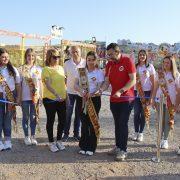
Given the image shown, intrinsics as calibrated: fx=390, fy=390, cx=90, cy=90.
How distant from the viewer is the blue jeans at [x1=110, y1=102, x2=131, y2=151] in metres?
6.25

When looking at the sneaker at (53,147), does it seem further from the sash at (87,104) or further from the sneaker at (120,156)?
the sneaker at (120,156)

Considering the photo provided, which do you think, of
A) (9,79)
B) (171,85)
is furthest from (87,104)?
(171,85)

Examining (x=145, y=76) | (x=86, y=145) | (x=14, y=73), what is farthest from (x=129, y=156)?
(x=14, y=73)

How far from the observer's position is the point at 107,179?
17.7ft

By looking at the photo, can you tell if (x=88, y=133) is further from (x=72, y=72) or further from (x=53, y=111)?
(x=72, y=72)

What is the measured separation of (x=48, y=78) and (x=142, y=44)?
66.8ft

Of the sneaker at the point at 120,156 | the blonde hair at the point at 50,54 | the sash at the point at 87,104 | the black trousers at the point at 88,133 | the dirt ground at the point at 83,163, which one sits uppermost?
the blonde hair at the point at 50,54

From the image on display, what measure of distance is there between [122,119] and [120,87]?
51cm

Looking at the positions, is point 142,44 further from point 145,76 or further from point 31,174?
point 31,174

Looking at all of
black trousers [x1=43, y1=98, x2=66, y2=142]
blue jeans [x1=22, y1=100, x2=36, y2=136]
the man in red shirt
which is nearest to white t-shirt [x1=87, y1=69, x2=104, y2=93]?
the man in red shirt

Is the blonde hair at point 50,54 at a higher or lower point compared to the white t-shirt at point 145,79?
higher

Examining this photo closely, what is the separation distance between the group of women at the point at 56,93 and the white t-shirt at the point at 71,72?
0.40 meters

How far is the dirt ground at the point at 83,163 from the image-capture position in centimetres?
556

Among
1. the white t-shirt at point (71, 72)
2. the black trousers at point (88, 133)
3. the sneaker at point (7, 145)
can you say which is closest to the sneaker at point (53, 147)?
the black trousers at point (88, 133)
